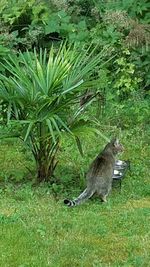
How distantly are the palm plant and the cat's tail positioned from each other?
0.72 metres

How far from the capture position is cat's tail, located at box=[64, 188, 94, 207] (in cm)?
854

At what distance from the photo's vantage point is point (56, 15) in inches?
563

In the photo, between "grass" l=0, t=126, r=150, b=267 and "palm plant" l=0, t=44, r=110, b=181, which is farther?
"palm plant" l=0, t=44, r=110, b=181

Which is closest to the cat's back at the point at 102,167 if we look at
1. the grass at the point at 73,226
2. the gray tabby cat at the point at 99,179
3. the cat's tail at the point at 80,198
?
the gray tabby cat at the point at 99,179

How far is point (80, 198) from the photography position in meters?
8.71

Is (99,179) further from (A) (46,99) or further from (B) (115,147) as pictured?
(A) (46,99)

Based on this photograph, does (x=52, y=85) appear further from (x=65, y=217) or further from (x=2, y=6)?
(x=2, y=6)

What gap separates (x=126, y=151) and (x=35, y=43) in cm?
419

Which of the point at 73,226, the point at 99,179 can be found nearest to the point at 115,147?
the point at 99,179

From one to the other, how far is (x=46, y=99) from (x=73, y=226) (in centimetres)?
174

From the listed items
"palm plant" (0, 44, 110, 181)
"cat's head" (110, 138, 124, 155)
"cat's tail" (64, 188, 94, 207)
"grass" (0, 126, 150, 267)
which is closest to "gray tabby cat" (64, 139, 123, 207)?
"cat's tail" (64, 188, 94, 207)

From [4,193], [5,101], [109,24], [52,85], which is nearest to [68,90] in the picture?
[52,85]

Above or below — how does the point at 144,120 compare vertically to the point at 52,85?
below

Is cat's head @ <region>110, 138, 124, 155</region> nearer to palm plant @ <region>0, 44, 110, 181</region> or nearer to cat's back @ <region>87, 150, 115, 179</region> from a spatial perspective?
cat's back @ <region>87, 150, 115, 179</region>
